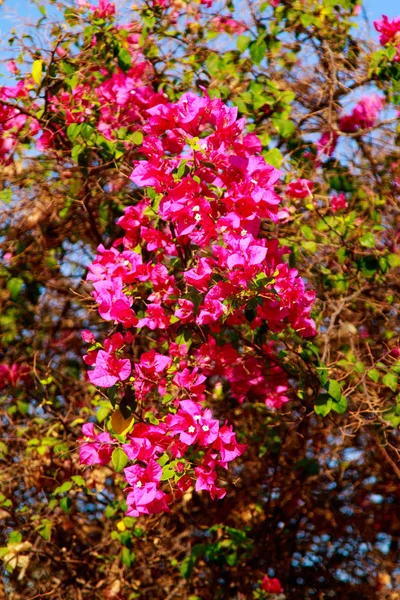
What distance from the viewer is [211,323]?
7.06 feet

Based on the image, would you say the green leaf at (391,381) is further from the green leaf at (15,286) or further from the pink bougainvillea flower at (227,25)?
the pink bougainvillea flower at (227,25)

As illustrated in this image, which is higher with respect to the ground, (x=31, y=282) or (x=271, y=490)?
(x=31, y=282)

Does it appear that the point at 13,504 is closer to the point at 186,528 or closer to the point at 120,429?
the point at 186,528

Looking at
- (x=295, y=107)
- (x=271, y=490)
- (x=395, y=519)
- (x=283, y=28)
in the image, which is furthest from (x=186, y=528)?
(x=283, y=28)

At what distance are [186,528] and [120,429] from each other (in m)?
1.55

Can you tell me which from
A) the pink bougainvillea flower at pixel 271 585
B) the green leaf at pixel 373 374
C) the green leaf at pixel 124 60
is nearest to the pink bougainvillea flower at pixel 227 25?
the green leaf at pixel 124 60

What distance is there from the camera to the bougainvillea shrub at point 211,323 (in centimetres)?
256

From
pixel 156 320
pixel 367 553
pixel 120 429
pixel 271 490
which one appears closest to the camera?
pixel 120 429

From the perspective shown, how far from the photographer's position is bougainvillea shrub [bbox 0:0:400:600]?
2.56 meters

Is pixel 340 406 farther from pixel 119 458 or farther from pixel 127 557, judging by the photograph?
pixel 127 557

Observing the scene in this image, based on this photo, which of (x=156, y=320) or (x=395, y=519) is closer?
(x=156, y=320)

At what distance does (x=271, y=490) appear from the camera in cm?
320

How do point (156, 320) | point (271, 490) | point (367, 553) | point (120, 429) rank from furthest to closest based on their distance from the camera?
point (367, 553) → point (271, 490) → point (156, 320) → point (120, 429)

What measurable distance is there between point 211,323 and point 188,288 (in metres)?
0.12
